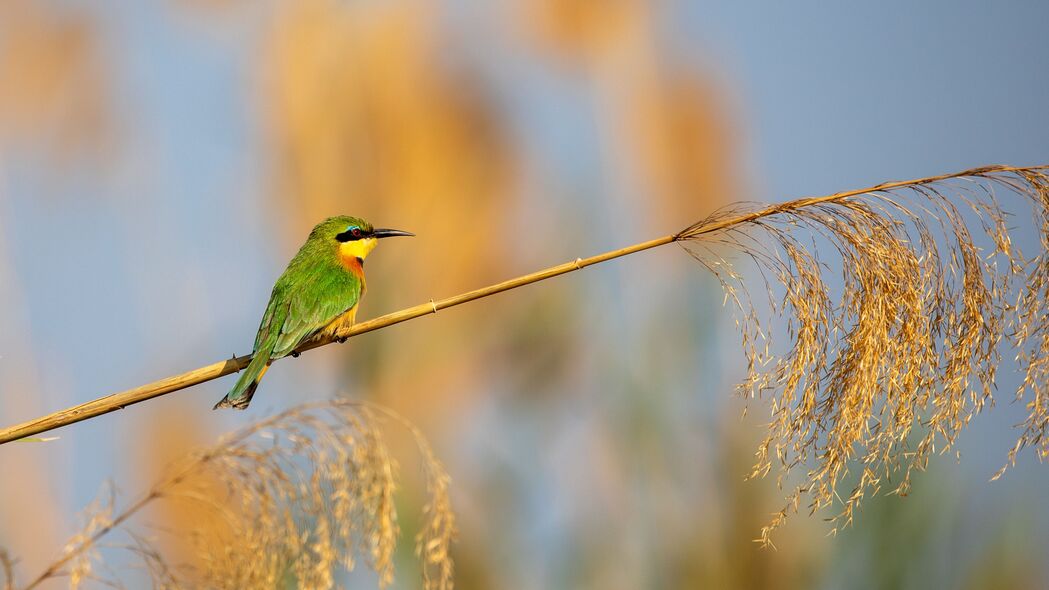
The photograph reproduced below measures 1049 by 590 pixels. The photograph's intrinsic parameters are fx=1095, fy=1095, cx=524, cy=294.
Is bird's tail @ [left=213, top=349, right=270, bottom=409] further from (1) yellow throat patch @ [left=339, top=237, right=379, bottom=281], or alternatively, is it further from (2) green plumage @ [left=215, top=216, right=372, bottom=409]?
(1) yellow throat patch @ [left=339, top=237, right=379, bottom=281]

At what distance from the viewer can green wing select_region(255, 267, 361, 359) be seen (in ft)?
9.83

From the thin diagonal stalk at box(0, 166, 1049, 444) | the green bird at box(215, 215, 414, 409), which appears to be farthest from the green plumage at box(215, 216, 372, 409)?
the thin diagonal stalk at box(0, 166, 1049, 444)

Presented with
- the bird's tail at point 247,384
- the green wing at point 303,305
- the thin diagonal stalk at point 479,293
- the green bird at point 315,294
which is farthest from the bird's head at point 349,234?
the thin diagonal stalk at point 479,293

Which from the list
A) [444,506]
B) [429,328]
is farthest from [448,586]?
[429,328]

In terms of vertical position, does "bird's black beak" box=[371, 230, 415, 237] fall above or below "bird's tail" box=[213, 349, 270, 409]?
above

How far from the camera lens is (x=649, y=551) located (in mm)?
3146

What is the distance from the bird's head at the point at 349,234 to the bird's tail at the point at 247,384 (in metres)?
0.77

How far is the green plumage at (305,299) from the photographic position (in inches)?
111

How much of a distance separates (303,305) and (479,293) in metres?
1.42

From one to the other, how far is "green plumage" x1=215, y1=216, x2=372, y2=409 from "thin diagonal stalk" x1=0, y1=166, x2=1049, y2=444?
2.53 ft

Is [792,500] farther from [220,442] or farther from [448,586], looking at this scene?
[220,442]

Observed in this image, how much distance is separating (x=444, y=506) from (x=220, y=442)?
370mm

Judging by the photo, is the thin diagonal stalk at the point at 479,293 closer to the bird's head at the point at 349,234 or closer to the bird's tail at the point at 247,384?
the bird's tail at the point at 247,384

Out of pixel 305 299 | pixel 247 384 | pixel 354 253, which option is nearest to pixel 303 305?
pixel 305 299
